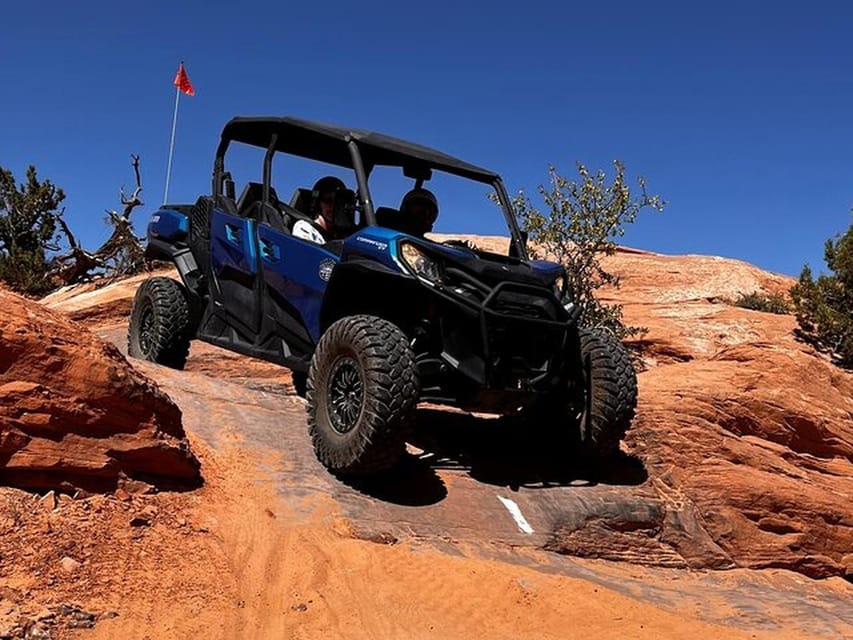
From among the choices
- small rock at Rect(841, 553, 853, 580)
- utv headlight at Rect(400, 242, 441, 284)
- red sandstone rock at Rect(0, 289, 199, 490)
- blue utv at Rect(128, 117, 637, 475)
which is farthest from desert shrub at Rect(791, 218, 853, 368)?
red sandstone rock at Rect(0, 289, 199, 490)

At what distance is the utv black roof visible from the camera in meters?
6.05

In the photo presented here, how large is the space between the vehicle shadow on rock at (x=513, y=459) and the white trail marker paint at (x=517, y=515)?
24 cm

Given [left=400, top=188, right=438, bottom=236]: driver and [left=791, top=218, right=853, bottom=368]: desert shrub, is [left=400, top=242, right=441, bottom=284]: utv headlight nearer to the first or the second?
[left=400, top=188, right=438, bottom=236]: driver

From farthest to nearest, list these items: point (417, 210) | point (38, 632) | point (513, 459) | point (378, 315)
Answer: point (417, 210) < point (513, 459) < point (378, 315) < point (38, 632)

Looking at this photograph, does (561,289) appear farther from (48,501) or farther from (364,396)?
(48,501)

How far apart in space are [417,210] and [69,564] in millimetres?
3869

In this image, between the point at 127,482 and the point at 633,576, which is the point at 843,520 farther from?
the point at 127,482

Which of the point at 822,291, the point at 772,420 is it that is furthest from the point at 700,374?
the point at 822,291

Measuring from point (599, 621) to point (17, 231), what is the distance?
22.7 m

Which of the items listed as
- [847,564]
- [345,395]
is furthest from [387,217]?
[847,564]

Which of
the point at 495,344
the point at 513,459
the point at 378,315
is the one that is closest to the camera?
the point at 495,344

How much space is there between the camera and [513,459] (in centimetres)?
623

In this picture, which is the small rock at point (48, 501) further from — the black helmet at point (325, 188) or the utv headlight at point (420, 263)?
the black helmet at point (325, 188)

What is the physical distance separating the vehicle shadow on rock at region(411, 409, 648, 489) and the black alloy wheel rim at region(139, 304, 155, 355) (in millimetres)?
2725
